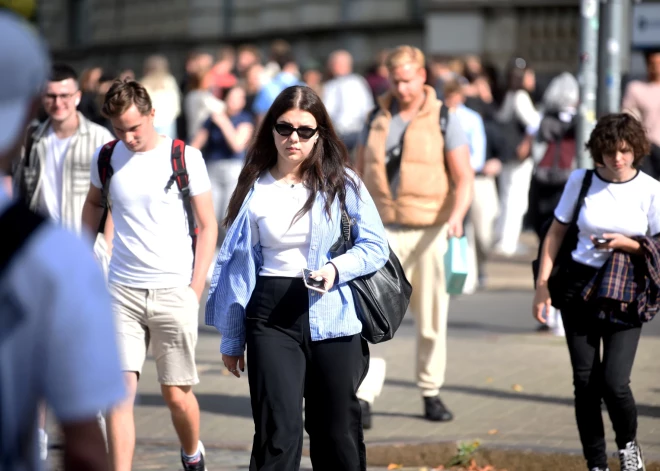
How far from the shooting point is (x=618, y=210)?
584cm

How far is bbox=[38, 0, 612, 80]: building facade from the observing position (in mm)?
27094

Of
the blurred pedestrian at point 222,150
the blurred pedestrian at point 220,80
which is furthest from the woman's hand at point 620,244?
the blurred pedestrian at point 220,80

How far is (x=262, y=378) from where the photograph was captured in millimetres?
4938

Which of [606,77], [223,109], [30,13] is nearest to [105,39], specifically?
[30,13]

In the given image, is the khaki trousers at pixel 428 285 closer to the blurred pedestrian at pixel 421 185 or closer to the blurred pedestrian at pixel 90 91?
the blurred pedestrian at pixel 421 185

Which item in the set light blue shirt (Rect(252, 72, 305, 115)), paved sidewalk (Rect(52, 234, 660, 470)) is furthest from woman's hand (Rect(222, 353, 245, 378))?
light blue shirt (Rect(252, 72, 305, 115))

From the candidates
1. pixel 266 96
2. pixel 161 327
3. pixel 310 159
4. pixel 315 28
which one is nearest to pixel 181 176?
pixel 161 327

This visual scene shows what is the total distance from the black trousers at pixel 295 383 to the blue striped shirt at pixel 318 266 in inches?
2.4

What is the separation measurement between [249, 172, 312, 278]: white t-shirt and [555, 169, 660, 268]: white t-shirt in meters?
1.50

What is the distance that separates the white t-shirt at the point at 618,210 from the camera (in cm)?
584

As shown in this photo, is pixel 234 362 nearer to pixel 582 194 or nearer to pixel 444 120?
pixel 582 194

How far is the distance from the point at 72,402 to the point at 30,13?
50.5 meters

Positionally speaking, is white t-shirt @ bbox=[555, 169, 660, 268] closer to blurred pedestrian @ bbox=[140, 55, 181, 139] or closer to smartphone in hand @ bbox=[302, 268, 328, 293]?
smartphone in hand @ bbox=[302, 268, 328, 293]

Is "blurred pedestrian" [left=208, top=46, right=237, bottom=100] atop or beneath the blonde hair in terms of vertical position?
beneath
